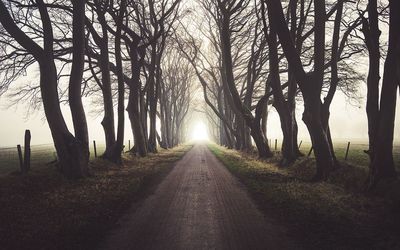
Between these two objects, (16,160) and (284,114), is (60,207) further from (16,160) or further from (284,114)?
(16,160)

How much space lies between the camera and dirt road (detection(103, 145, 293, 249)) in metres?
5.84

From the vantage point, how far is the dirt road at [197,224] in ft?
19.2

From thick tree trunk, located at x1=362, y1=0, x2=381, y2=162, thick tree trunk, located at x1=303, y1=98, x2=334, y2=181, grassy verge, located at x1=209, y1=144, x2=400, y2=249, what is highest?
thick tree trunk, located at x1=362, y1=0, x2=381, y2=162

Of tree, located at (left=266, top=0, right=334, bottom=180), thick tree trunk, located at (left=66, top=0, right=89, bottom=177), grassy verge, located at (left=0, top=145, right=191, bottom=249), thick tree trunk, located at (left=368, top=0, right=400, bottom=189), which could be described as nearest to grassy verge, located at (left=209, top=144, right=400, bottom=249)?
thick tree trunk, located at (left=368, top=0, right=400, bottom=189)

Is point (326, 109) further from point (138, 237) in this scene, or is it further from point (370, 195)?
point (138, 237)

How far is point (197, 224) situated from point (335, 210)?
3305mm

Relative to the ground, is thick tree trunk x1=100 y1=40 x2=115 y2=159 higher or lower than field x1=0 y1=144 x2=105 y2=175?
higher

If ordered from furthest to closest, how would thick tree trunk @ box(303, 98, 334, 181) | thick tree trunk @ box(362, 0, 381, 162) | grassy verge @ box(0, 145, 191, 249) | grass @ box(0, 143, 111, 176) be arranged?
grass @ box(0, 143, 111, 176) < thick tree trunk @ box(303, 98, 334, 181) < thick tree trunk @ box(362, 0, 381, 162) < grassy verge @ box(0, 145, 191, 249)

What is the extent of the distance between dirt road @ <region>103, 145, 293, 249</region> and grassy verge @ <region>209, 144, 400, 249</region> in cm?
47

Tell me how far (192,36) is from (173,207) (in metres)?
23.4

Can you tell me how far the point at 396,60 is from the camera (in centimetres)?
910

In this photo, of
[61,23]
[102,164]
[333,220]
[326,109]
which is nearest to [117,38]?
[61,23]

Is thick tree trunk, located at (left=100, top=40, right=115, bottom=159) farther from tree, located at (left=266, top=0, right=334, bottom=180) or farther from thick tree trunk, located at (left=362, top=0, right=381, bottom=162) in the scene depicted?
thick tree trunk, located at (left=362, top=0, right=381, bottom=162)

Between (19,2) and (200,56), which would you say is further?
(200,56)
